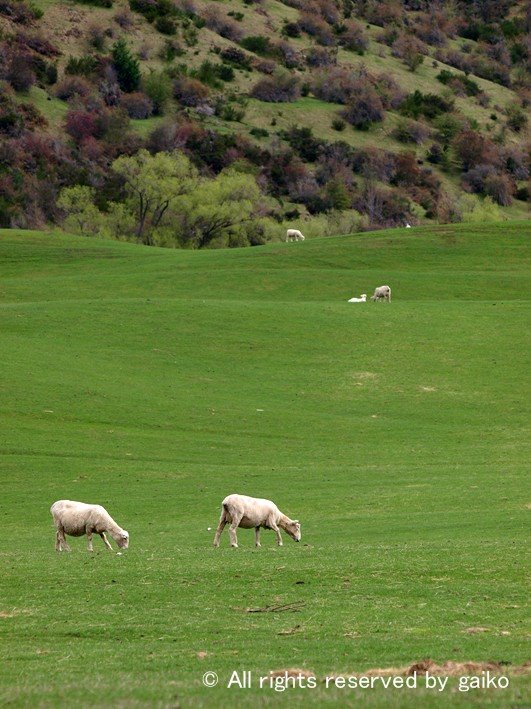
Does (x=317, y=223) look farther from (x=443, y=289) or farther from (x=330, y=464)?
(x=330, y=464)

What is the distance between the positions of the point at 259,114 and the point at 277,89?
7.08 metres

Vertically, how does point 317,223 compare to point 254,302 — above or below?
below

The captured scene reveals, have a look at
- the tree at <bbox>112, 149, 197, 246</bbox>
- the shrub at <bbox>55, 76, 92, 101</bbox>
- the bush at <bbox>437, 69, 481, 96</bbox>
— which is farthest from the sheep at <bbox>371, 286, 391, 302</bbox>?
the bush at <bbox>437, 69, 481, 96</bbox>

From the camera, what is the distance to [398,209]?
5271 inches

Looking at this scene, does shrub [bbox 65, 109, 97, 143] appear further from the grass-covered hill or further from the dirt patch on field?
the dirt patch on field

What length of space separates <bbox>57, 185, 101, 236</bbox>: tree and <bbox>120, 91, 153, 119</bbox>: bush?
4494cm

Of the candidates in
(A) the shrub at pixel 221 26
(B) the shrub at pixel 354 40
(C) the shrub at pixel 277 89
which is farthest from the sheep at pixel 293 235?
(B) the shrub at pixel 354 40

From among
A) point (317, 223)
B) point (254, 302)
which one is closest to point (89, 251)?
point (254, 302)

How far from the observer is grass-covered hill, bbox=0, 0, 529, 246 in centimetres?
13100

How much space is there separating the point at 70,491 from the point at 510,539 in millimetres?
13725

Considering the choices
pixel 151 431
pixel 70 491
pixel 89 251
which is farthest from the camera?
pixel 89 251

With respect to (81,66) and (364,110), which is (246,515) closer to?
(81,66)

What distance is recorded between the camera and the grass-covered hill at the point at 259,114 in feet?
430

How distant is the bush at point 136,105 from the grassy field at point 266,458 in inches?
2781
